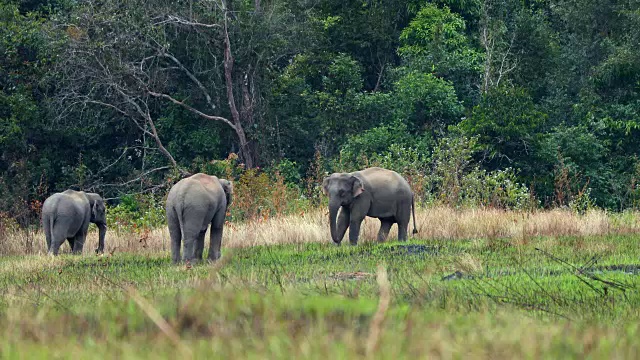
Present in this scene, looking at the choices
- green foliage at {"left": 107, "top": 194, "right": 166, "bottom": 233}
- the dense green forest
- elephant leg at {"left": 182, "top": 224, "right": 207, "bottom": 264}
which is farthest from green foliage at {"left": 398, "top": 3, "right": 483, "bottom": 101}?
elephant leg at {"left": 182, "top": 224, "right": 207, "bottom": 264}

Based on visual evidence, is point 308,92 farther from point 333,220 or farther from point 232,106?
point 333,220

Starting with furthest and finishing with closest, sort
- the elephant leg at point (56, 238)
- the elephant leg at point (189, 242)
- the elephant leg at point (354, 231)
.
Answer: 1. the elephant leg at point (56, 238)
2. the elephant leg at point (354, 231)
3. the elephant leg at point (189, 242)

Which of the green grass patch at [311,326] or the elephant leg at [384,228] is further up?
the green grass patch at [311,326]

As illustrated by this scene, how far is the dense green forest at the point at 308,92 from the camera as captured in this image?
110 ft

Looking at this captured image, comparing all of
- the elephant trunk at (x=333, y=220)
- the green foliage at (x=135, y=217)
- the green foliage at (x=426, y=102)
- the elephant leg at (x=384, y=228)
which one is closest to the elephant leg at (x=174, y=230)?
the elephant trunk at (x=333, y=220)

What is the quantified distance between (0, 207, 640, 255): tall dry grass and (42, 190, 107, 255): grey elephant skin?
34 centimetres

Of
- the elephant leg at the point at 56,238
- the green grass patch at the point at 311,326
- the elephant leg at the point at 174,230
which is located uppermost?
the green grass patch at the point at 311,326

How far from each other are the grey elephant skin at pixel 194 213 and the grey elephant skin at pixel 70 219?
3487 mm

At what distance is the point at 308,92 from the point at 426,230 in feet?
66.9

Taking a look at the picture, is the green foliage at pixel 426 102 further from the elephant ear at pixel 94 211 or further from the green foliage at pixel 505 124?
the elephant ear at pixel 94 211

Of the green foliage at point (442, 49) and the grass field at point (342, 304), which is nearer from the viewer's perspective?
the grass field at point (342, 304)

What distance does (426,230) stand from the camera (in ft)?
63.0

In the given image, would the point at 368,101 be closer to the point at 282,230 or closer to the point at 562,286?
the point at 282,230

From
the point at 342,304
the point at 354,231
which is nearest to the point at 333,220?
the point at 354,231
